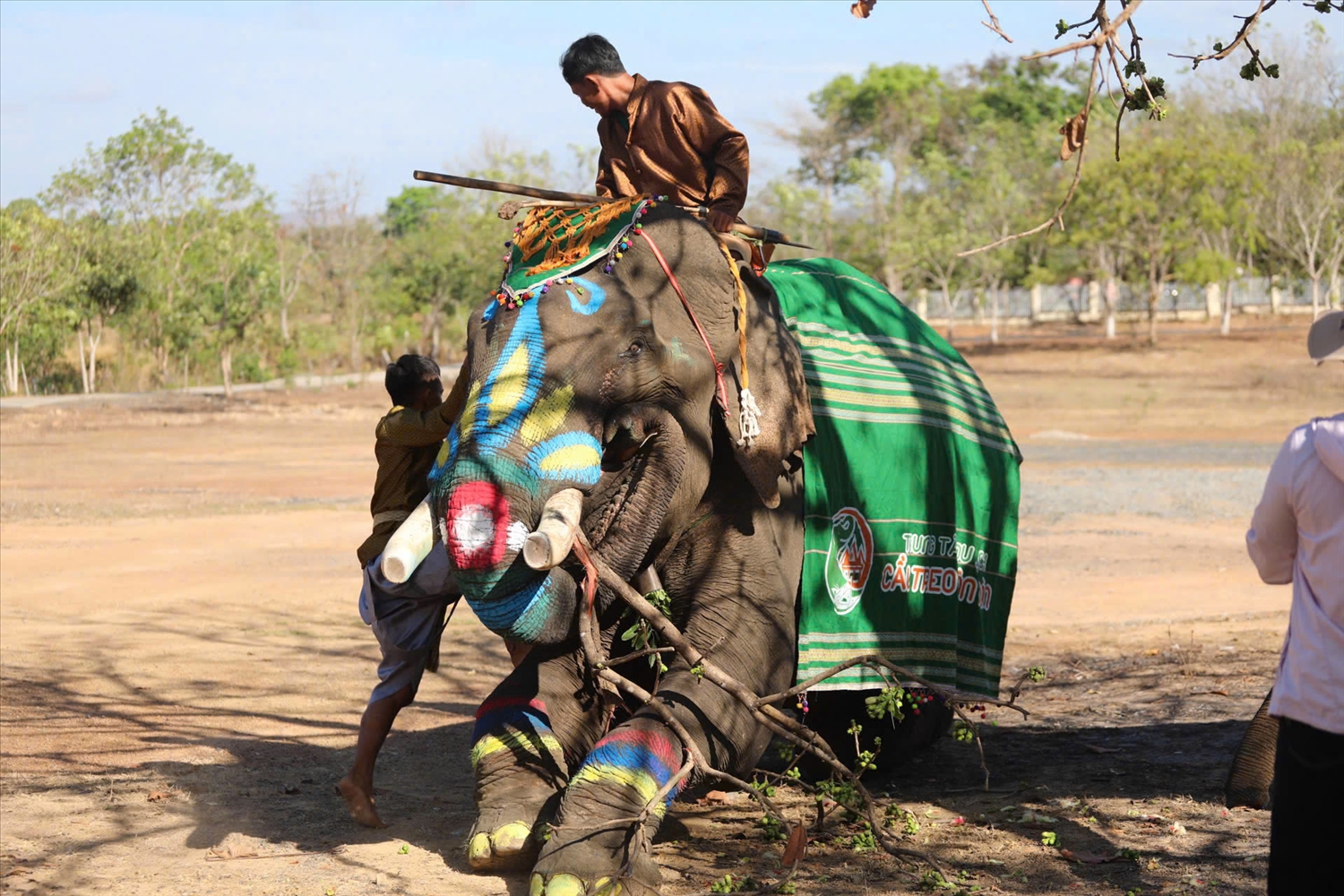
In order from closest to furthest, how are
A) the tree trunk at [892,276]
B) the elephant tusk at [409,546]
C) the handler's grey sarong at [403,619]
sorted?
the elephant tusk at [409,546] < the handler's grey sarong at [403,619] < the tree trunk at [892,276]

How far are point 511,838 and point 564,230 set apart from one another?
1910mm

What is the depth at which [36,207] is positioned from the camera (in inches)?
1357

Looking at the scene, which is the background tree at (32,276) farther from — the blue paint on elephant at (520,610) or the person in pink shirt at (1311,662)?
the person in pink shirt at (1311,662)

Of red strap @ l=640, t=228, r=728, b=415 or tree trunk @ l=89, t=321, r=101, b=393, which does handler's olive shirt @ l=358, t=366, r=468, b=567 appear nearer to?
red strap @ l=640, t=228, r=728, b=415

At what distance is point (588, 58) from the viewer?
5.57m

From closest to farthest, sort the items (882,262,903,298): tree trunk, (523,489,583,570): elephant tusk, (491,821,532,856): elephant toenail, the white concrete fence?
(523,489,583,570): elephant tusk → (491,821,532,856): elephant toenail → (882,262,903,298): tree trunk → the white concrete fence

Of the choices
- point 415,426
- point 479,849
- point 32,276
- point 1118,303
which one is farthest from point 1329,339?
point 1118,303

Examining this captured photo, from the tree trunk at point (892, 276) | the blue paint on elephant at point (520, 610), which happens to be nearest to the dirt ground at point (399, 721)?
the blue paint on elephant at point (520, 610)

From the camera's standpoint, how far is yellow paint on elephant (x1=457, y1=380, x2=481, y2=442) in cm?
436

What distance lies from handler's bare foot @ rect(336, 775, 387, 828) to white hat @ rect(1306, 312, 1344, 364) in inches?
139

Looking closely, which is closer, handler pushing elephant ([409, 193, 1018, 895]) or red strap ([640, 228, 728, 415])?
handler pushing elephant ([409, 193, 1018, 895])

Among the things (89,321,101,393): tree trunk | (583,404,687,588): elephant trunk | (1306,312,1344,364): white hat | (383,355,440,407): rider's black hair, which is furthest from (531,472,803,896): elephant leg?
(89,321,101,393): tree trunk

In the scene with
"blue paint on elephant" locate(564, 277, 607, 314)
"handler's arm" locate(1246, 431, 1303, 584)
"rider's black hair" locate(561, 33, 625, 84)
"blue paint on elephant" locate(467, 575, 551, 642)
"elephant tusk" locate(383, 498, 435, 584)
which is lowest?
"blue paint on elephant" locate(467, 575, 551, 642)

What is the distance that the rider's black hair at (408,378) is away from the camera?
545 cm
